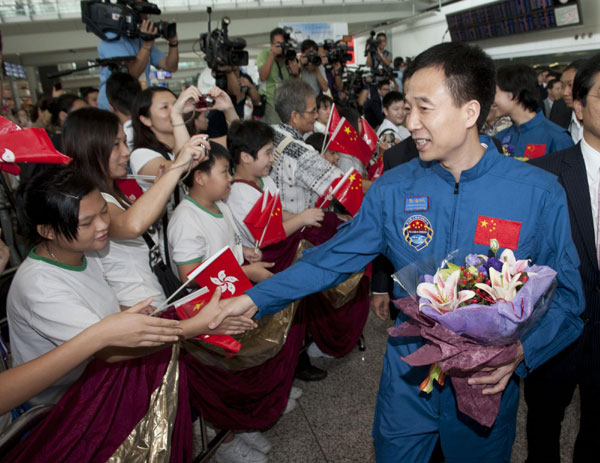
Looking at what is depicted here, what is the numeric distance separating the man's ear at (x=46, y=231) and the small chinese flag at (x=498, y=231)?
1.23 m

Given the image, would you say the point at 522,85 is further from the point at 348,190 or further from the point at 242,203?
the point at 242,203

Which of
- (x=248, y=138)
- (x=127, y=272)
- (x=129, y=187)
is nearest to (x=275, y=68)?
(x=248, y=138)

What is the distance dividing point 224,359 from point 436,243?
971 mm

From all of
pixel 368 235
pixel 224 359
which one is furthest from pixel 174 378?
pixel 368 235

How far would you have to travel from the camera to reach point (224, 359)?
70.0 inches

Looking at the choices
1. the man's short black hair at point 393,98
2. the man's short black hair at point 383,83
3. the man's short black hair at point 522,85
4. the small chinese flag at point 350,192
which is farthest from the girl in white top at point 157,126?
the man's short black hair at point 383,83

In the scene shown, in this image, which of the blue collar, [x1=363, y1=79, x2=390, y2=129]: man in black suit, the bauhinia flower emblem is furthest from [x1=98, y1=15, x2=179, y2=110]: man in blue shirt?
[x1=363, y1=79, x2=390, y2=129]: man in black suit

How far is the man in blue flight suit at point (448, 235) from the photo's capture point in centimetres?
119

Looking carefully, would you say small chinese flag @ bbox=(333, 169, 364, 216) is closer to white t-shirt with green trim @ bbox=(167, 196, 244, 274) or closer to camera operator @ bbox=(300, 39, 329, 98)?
white t-shirt with green trim @ bbox=(167, 196, 244, 274)

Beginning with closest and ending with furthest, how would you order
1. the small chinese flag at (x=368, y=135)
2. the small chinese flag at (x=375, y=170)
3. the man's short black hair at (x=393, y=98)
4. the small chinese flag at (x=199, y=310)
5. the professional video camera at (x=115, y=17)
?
the small chinese flag at (x=199, y=310) < the professional video camera at (x=115, y=17) < the small chinese flag at (x=375, y=170) < the small chinese flag at (x=368, y=135) < the man's short black hair at (x=393, y=98)

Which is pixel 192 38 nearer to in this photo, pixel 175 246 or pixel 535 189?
pixel 175 246

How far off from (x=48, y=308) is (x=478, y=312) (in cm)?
113

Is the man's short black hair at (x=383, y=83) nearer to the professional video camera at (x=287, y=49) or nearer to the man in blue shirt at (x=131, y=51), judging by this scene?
the professional video camera at (x=287, y=49)

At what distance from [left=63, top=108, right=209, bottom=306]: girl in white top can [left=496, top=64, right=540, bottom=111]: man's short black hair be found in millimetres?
1875
